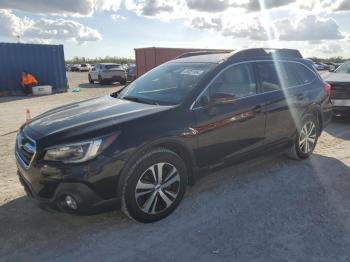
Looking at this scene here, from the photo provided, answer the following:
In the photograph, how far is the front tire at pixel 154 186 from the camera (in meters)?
3.48

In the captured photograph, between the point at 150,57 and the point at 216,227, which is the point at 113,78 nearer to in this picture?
the point at 150,57

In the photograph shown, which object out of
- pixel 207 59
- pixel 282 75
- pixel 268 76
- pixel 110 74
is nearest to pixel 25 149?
pixel 207 59

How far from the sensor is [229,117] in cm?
422

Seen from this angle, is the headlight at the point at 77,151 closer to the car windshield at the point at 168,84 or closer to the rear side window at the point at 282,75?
the car windshield at the point at 168,84

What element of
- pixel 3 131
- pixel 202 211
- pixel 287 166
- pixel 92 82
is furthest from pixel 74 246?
pixel 92 82

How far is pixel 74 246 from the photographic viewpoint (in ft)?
10.8

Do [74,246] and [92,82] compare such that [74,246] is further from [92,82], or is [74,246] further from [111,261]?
[92,82]

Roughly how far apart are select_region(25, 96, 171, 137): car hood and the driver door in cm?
50

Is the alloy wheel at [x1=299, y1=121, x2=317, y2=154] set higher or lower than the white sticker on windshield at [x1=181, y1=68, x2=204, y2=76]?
lower

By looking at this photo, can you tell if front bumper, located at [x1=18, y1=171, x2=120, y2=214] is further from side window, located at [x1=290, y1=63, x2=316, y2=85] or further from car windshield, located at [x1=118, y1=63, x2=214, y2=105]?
side window, located at [x1=290, y1=63, x2=316, y2=85]

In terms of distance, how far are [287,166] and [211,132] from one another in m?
1.96

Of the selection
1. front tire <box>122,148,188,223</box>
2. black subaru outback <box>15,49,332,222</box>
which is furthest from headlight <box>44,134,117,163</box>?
front tire <box>122,148,188,223</box>

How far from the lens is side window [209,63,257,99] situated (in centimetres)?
423

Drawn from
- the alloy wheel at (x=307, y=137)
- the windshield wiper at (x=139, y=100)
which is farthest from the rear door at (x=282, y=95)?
the windshield wiper at (x=139, y=100)
